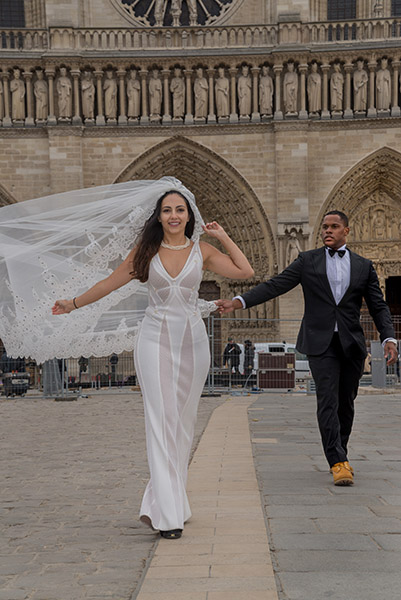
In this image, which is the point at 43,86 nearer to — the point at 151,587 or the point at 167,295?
the point at 167,295

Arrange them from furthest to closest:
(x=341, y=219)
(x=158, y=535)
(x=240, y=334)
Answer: (x=240, y=334) < (x=341, y=219) < (x=158, y=535)

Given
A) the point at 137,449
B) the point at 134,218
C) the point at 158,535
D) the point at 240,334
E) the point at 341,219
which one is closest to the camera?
the point at 158,535

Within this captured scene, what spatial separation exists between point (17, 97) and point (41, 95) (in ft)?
2.33

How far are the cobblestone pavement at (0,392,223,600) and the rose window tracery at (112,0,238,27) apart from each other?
754 inches

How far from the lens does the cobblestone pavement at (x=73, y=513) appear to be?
381cm

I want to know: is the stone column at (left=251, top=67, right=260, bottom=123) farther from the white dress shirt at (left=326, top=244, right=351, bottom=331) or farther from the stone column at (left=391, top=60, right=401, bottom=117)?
the white dress shirt at (left=326, top=244, right=351, bottom=331)

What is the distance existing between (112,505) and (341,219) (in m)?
2.56

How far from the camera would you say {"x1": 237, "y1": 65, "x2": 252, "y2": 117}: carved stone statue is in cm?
2658

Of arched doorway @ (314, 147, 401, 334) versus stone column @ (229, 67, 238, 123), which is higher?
stone column @ (229, 67, 238, 123)

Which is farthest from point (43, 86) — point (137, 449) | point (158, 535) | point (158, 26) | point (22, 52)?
point (158, 535)

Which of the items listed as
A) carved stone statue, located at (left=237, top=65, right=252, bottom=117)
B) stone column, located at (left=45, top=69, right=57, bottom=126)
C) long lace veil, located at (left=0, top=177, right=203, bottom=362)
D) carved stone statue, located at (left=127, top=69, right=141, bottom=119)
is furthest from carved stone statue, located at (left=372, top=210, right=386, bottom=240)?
long lace veil, located at (left=0, top=177, right=203, bottom=362)

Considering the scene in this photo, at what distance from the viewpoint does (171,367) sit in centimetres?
494

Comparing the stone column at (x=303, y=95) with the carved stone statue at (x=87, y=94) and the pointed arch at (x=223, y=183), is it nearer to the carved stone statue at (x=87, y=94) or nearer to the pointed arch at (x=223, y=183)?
the pointed arch at (x=223, y=183)

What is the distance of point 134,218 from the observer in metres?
5.57
